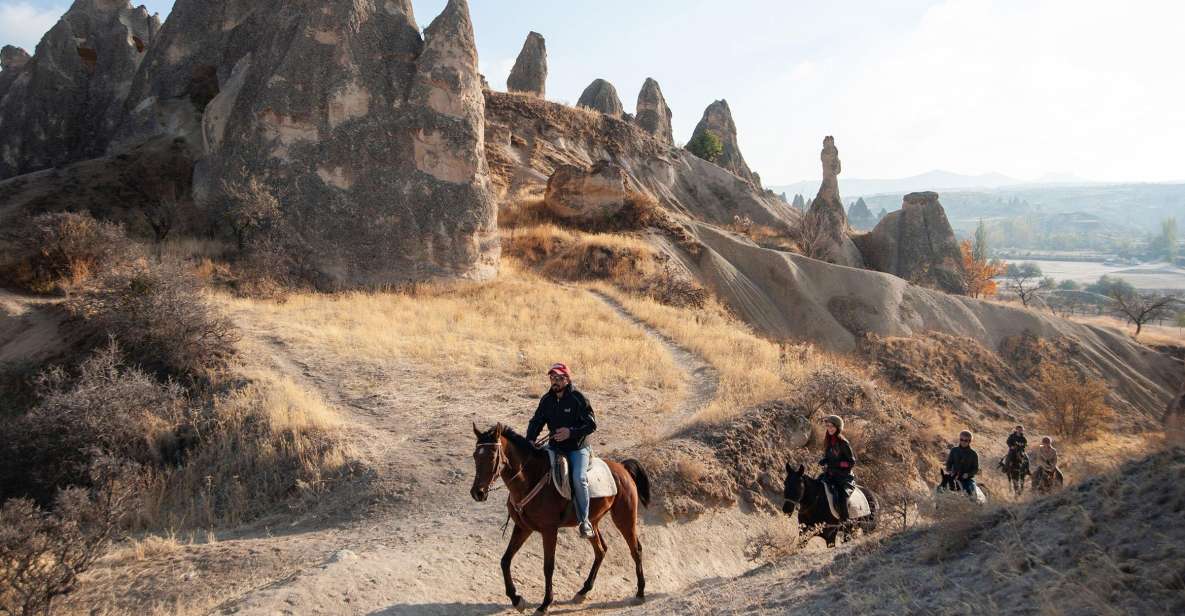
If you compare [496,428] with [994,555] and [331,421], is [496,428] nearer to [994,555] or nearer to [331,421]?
[994,555]

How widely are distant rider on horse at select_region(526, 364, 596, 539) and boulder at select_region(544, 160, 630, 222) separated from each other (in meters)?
19.9

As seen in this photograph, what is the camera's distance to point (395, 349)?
13.8m

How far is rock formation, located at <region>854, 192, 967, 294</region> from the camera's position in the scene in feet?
117

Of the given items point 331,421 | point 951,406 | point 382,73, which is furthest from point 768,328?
point 331,421

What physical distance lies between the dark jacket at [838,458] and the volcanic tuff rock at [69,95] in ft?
81.0

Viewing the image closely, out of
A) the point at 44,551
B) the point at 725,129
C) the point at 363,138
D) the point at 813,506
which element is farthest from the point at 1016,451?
the point at 725,129

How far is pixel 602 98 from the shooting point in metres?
50.2

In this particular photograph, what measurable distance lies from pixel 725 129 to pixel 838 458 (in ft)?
161

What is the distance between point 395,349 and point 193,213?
9230mm

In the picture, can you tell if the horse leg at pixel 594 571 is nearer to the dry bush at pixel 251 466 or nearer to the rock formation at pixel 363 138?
the dry bush at pixel 251 466

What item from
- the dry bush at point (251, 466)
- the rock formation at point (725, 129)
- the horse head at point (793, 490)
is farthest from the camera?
the rock formation at point (725, 129)

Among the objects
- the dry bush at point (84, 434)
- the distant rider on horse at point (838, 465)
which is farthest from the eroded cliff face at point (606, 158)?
the distant rider on horse at point (838, 465)

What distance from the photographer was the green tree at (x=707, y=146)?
159 ft

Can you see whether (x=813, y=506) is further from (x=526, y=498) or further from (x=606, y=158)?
(x=606, y=158)
